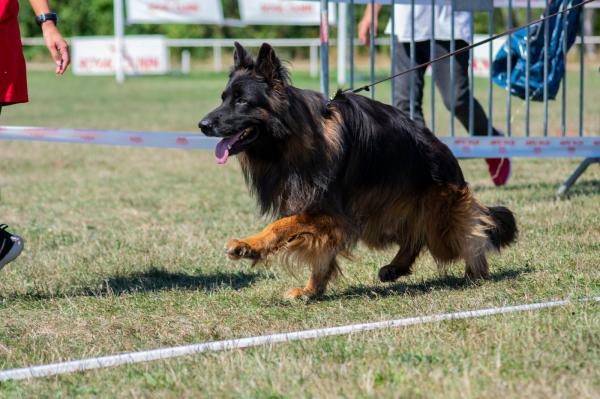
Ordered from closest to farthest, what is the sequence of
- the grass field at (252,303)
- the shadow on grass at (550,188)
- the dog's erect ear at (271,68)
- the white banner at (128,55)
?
the grass field at (252,303)
the dog's erect ear at (271,68)
the shadow on grass at (550,188)
the white banner at (128,55)

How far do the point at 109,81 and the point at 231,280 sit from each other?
94.8ft

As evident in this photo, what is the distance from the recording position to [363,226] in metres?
4.81

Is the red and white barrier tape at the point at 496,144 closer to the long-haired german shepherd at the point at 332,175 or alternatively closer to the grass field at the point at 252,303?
the grass field at the point at 252,303

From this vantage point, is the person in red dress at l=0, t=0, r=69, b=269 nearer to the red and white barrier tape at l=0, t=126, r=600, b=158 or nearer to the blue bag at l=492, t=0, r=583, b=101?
the red and white barrier tape at l=0, t=126, r=600, b=158

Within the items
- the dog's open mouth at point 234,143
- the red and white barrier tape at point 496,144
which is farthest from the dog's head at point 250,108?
the red and white barrier tape at point 496,144

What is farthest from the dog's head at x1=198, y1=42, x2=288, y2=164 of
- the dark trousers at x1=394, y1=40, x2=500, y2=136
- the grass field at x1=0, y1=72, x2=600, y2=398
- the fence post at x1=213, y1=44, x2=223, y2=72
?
the fence post at x1=213, y1=44, x2=223, y2=72

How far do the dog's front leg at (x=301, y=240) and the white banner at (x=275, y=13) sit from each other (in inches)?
1235

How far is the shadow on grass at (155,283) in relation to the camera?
501cm

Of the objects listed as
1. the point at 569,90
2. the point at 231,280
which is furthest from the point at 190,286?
the point at 569,90

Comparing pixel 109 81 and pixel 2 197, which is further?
pixel 109 81

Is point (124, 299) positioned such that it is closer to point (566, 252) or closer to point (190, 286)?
point (190, 286)

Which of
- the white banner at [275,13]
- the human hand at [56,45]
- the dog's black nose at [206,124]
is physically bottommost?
the dog's black nose at [206,124]

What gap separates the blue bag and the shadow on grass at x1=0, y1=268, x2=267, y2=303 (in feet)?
10.4

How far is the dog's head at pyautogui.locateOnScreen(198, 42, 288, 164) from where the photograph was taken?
435 centimetres
